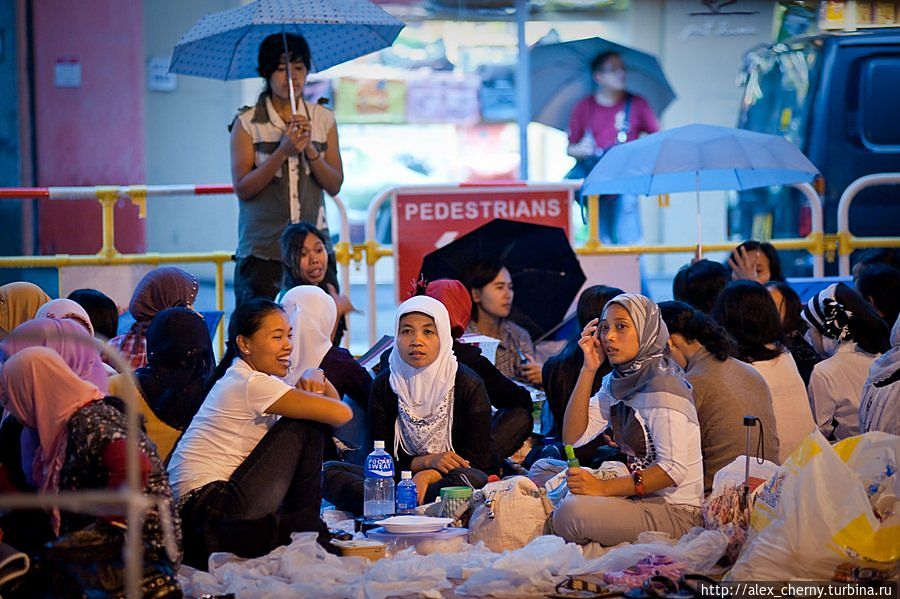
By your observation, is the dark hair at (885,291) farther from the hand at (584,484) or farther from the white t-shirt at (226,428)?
the white t-shirt at (226,428)

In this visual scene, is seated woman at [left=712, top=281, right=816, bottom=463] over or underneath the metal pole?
underneath

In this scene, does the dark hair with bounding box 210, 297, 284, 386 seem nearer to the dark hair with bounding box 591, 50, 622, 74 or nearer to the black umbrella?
Result: the black umbrella

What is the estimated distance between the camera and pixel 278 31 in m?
7.82

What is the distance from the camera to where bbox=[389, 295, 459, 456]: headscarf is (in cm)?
614

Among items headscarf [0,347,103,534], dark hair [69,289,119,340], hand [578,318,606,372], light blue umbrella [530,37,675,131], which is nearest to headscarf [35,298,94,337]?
dark hair [69,289,119,340]

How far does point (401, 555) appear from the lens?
199 inches

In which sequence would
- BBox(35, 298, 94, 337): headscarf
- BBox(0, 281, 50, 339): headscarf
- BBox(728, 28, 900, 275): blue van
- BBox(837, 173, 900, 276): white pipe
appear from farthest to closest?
BBox(728, 28, 900, 275): blue van, BBox(837, 173, 900, 276): white pipe, BBox(0, 281, 50, 339): headscarf, BBox(35, 298, 94, 337): headscarf

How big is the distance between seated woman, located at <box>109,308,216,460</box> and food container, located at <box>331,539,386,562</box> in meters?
0.96

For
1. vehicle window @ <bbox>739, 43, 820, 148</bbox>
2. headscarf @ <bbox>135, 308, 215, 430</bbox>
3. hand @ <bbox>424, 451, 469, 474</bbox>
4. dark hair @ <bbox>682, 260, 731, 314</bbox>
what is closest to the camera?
headscarf @ <bbox>135, 308, 215, 430</bbox>

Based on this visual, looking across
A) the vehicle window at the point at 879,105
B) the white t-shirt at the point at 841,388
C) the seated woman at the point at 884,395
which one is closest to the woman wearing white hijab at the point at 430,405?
the white t-shirt at the point at 841,388

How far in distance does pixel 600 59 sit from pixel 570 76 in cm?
35

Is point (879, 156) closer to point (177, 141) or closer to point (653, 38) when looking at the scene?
point (653, 38)

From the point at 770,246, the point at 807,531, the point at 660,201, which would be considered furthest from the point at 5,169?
the point at 807,531

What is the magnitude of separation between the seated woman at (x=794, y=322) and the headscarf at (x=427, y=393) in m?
1.87
